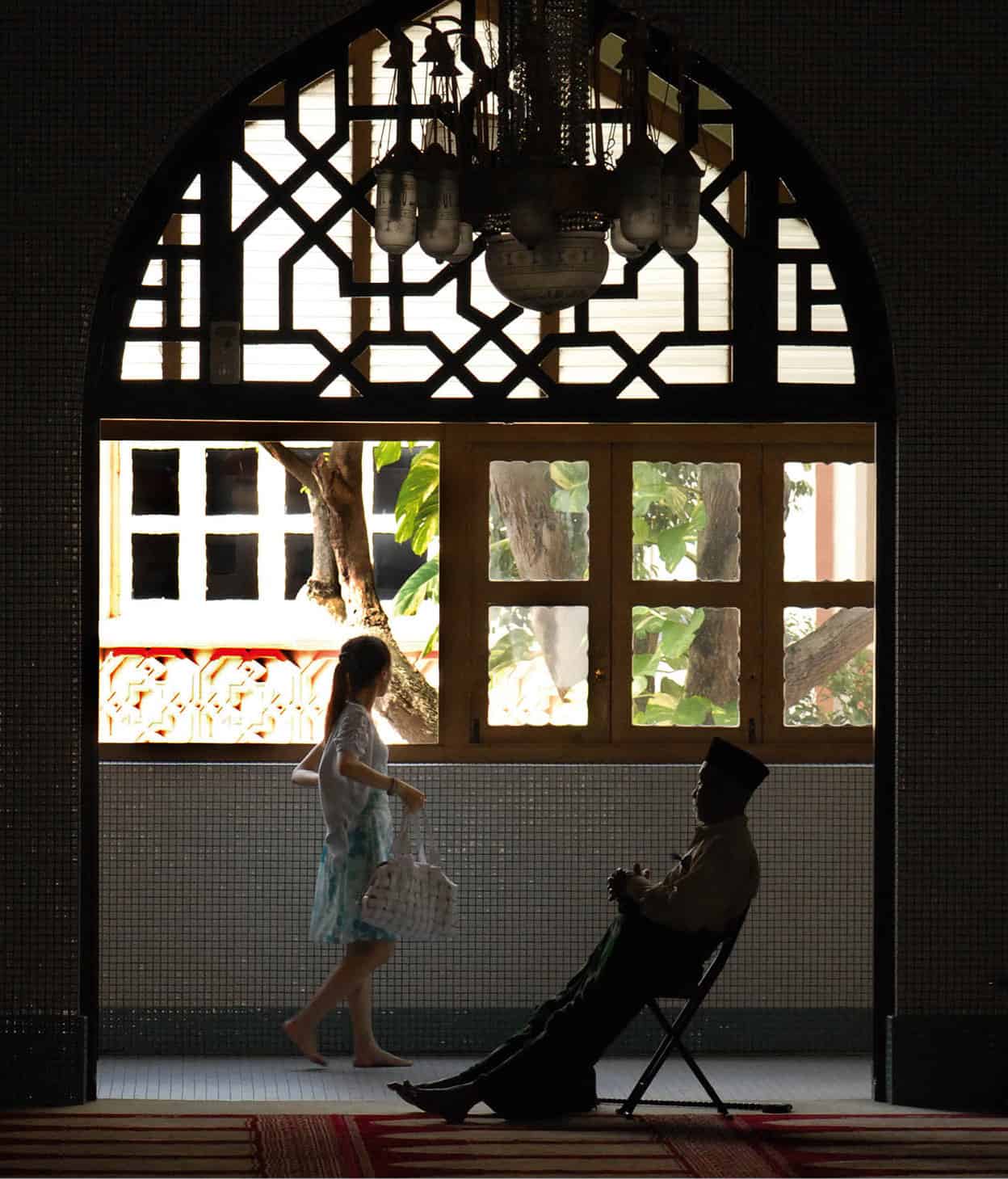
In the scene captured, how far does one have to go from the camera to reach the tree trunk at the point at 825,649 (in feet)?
21.5

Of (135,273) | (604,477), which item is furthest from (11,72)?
(604,477)

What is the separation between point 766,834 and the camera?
632cm

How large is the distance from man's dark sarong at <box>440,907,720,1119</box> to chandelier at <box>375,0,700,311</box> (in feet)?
6.00

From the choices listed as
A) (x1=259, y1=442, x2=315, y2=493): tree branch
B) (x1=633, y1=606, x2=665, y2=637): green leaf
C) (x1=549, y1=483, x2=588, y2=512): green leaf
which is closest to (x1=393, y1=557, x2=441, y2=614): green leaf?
(x1=259, y1=442, x2=315, y2=493): tree branch

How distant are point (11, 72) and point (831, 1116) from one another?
3.85 m

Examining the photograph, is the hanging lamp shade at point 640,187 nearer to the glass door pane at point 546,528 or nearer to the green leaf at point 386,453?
the glass door pane at point 546,528

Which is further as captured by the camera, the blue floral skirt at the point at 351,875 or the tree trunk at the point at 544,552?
the tree trunk at the point at 544,552

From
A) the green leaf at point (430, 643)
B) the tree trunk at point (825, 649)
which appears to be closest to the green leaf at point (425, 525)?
the green leaf at point (430, 643)

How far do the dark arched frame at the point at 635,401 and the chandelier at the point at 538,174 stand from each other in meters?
1.17

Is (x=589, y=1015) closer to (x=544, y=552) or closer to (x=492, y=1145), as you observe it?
(x=492, y=1145)

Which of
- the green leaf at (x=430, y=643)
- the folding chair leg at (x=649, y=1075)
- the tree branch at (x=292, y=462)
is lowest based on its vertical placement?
the folding chair leg at (x=649, y=1075)

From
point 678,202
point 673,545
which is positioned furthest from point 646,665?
point 678,202

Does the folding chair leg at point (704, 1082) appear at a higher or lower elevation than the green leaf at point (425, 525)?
lower

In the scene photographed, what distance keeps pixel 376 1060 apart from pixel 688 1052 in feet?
4.21
